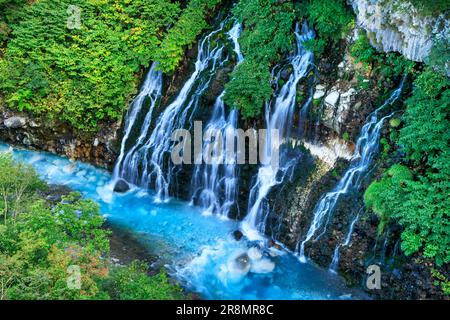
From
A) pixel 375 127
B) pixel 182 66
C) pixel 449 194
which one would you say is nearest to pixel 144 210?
pixel 182 66

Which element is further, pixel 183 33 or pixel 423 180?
pixel 183 33

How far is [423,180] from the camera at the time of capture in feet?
44.1

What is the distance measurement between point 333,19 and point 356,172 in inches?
222

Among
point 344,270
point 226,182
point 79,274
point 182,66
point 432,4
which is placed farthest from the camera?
point 182,66

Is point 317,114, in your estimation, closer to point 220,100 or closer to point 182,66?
point 220,100

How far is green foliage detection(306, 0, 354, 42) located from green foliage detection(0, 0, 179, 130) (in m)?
6.78

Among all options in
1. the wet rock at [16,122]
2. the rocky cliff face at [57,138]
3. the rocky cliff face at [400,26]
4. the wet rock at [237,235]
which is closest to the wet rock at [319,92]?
the rocky cliff face at [400,26]

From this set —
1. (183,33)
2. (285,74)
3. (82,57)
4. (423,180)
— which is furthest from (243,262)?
(82,57)

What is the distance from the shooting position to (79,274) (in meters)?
11.2

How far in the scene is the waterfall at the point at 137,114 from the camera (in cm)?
1928

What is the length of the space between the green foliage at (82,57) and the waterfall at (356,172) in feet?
31.0

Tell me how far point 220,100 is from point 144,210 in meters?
5.05

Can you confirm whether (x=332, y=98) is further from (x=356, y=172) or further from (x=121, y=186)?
(x=121, y=186)

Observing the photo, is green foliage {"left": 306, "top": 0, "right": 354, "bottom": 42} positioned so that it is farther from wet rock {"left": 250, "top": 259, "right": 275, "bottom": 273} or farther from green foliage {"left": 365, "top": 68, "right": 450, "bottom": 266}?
wet rock {"left": 250, "top": 259, "right": 275, "bottom": 273}
